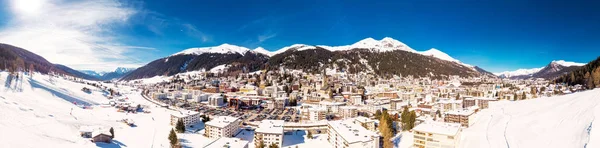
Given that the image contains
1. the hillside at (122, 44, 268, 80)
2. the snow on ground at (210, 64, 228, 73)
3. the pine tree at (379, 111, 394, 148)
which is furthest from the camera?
the hillside at (122, 44, 268, 80)

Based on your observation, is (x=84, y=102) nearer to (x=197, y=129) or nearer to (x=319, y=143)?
(x=197, y=129)

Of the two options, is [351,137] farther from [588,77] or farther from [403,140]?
[588,77]

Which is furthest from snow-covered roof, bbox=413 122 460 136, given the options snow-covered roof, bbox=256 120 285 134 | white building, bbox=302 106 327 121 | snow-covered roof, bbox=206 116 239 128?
snow-covered roof, bbox=206 116 239 128

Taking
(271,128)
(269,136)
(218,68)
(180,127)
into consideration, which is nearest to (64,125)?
(180,127)

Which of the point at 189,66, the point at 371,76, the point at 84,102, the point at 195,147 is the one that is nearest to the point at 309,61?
the point at 371,76

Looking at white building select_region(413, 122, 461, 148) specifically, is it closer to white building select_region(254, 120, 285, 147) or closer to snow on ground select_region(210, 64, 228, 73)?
white building select_region(254, 120, 285, 147)

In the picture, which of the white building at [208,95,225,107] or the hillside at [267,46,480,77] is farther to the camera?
the hillside at [267,46,480,77]
